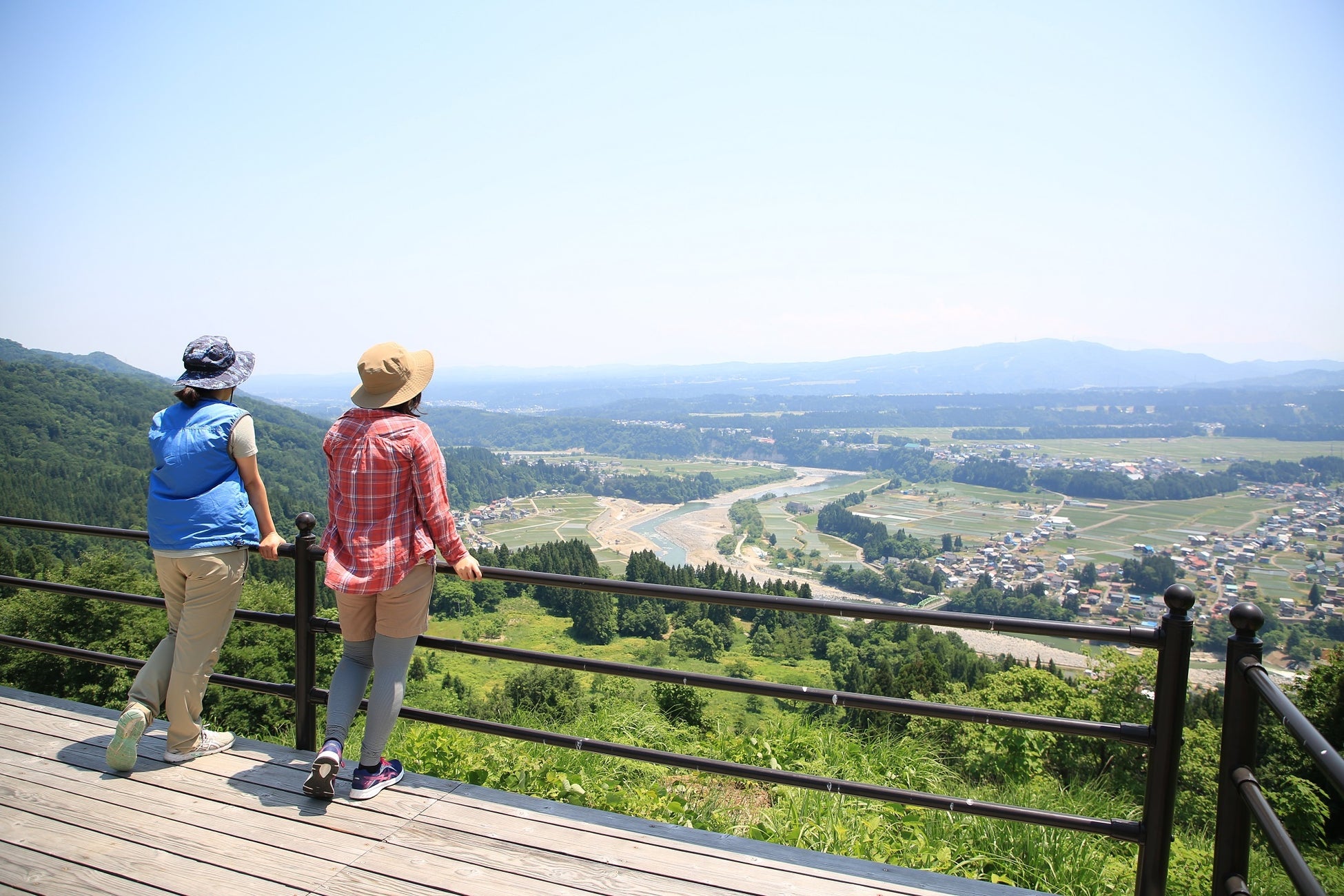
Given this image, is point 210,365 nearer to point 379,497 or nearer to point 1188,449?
point 379,497

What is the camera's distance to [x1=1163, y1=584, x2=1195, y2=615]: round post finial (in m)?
2.03

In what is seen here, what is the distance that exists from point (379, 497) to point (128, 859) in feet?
4.20

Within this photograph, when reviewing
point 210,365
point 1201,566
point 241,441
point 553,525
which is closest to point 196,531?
point 241,441

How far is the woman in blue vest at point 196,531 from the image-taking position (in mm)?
2805

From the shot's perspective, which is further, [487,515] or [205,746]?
[487,515]

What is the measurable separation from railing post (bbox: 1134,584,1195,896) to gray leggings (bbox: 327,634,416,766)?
2.34 meters

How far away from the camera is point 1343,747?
13773mm

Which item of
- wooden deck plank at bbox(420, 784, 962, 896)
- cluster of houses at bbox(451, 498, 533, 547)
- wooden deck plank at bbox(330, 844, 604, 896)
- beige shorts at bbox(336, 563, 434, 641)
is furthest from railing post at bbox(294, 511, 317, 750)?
cluster of houses at bbox(451, 498, 533, 547)

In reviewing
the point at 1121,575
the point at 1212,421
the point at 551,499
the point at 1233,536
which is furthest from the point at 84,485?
the point at 1212,421

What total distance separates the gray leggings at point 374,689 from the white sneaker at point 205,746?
2.18 feet

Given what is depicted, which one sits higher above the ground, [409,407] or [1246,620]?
[409,407]

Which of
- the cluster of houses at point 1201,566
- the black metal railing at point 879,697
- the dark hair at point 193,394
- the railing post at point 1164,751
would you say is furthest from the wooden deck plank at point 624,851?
the cluster of houses at point 1201,566

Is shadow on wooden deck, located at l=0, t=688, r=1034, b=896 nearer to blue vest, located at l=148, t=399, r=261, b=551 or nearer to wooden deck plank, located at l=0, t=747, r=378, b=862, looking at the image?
wooden deck plank, located at l=0, t=747, r=378, b=862

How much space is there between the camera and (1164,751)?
2.23 m
